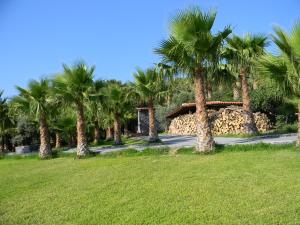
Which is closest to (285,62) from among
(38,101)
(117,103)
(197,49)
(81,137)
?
(197,49)

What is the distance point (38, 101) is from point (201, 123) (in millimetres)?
10145

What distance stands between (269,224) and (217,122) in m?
23.6

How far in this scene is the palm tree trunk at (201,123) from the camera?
1563cm

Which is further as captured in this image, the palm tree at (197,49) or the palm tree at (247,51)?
the palm tree at (247,51)

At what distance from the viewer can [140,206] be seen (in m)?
7.88

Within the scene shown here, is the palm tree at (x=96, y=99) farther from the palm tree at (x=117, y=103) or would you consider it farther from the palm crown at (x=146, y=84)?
the palm tree at (x=117, y=103)

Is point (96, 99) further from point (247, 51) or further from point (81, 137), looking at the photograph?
point (247, 51)

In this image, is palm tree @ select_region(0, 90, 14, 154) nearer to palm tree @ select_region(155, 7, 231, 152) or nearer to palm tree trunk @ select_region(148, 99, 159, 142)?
palm tree trunk @ select_region(148, 99, 159, 142)

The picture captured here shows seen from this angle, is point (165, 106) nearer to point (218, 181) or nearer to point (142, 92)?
point (142, 92)

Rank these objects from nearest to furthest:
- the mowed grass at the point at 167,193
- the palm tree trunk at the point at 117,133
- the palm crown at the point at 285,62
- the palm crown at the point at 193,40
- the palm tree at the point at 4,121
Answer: the mowed grass at the point at 167,193 → the palm crown at the point at 285,62 → the palm crown at the point at 193,40 → the palm tree trunk at the point at 117,133 → the palm tree at the point at 4,121

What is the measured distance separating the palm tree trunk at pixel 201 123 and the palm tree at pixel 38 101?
915 cm

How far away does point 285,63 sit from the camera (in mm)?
13930

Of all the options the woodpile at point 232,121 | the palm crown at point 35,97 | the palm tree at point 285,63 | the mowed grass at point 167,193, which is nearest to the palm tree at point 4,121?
the palm crown at point 35,97

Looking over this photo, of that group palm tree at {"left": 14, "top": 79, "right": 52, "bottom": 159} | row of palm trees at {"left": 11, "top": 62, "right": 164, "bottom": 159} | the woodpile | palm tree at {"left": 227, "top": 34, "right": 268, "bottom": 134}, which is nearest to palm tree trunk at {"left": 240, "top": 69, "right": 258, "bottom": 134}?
palm tree at {"left": 227, "top": 34, "right": 268, "bottom": 134}
